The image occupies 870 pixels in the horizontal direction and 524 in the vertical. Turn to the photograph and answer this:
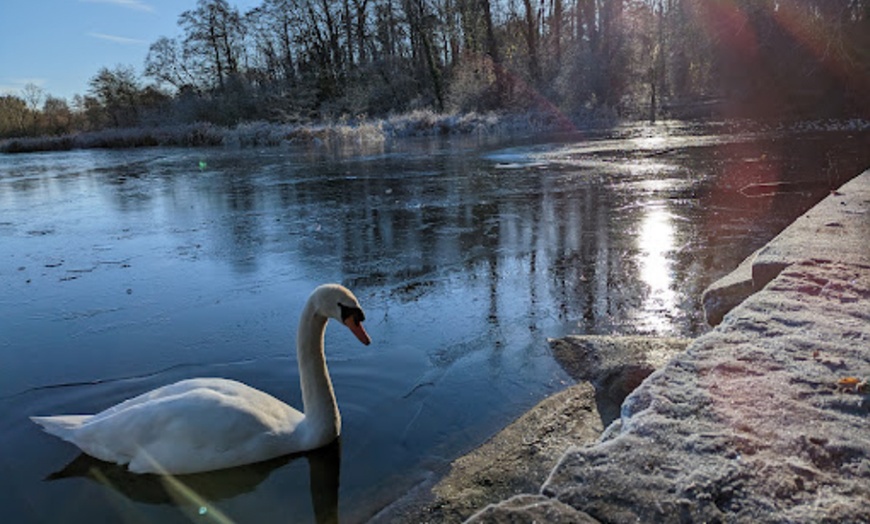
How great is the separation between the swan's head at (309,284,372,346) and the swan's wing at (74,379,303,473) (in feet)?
2.08

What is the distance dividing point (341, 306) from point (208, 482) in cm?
113

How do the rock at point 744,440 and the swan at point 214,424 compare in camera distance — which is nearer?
the rock at point 744,440

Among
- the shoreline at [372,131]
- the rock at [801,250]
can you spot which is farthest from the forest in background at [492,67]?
the rock at [801,250]

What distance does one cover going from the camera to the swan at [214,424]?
3273 mm

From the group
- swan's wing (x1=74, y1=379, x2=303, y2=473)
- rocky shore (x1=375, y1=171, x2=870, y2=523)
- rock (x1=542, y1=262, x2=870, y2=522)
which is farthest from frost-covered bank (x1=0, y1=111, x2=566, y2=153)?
rock (x1=542, y1=262, x2=870, y2=522)

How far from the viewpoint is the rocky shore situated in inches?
71.8

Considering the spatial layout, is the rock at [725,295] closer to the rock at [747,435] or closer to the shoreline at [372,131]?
the rock at [747,435]

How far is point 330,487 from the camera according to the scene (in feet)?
10.6

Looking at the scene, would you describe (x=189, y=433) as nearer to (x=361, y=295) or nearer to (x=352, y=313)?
(x=352, y=313)

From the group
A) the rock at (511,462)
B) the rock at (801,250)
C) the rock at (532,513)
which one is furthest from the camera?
the rock at (801,250)

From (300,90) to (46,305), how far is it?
134 feet

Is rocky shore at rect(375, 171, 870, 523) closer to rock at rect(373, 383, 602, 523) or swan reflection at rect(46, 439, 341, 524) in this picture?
rock at rect(373, 383, 602, 523)

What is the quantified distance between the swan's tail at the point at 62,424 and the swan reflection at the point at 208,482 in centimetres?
16

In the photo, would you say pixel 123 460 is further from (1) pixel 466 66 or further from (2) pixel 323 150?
(1) pixel 466 66
